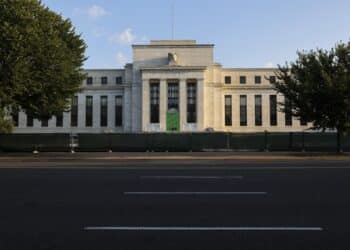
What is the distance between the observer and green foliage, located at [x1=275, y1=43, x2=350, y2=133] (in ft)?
113

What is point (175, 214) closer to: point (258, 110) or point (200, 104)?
point (200, 104)

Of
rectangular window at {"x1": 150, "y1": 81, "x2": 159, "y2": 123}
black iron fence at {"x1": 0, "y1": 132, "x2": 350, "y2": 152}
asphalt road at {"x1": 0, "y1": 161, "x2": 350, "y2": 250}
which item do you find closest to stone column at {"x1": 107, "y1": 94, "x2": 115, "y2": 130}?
rectangular window at {"x1": 150, "y1": 81, "x2": 159, "y2": 123}

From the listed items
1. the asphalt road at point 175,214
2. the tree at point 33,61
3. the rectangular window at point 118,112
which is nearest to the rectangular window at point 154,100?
the rectangular window at point 118,112

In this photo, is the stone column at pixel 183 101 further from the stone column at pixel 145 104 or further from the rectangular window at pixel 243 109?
the rectangular window at pixel 243 109

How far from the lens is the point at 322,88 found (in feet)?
115

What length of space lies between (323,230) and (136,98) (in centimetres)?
9216

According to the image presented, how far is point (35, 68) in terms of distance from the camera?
3569cm

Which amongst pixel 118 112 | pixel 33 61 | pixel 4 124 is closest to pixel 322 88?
pixel 33 61

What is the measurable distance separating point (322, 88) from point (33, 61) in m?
19.3

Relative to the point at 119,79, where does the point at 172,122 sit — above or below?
below

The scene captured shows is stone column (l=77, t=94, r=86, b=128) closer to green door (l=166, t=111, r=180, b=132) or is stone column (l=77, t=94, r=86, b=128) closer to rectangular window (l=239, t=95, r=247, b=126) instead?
green door (l=166, t=111, r=180, b=132)

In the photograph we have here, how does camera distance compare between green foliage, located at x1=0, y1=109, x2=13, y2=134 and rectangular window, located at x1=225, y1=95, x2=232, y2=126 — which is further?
rectangular window, located at x1=225, y1=95, x2=232, y2=126

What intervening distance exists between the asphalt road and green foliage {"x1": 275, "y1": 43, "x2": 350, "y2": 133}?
20.5 m

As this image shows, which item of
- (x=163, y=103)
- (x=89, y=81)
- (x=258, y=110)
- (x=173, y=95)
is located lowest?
(x=258, y=110)
